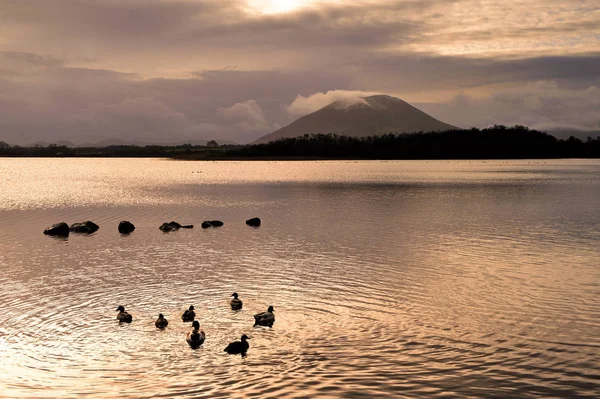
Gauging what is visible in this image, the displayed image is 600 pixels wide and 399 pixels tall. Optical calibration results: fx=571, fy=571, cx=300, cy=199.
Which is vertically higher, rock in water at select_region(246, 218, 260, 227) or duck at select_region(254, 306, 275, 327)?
rock in water at select_region(246, 218, 260, 227)

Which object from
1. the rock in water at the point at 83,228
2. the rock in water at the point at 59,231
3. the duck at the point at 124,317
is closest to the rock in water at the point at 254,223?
the rock in water at the point at 83,228

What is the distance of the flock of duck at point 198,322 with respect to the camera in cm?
2247

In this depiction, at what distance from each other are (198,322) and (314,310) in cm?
604

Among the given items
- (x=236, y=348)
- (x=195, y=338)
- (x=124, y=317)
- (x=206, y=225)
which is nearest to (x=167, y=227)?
(x=206, y=225)

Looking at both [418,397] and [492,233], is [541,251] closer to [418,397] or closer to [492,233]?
[492,233]

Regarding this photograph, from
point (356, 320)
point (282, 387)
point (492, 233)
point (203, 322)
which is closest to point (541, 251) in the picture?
point (492, 233)

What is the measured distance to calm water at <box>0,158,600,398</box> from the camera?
64.9 feet

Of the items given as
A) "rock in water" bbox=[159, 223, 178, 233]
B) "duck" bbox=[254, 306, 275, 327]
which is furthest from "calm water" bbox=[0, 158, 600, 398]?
"rock in water" bbox=[159, 223, 178, 233]

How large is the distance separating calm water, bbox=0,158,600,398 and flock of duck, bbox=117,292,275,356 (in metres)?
0.42

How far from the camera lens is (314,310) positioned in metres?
28.4

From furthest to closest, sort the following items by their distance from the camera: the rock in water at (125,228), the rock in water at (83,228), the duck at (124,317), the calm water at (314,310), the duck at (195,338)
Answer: the rock in water at (125,228)
the rock in water at (83,228)
the duck at (124,317)
the duck at (195,338)
the calm water at (314,310)

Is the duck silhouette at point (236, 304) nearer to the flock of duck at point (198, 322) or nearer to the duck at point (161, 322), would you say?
the flock of duck at point (198, 322)

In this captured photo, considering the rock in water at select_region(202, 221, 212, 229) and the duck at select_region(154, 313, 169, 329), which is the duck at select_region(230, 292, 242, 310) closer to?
the duck at select_region(154, 313, 169, 329)

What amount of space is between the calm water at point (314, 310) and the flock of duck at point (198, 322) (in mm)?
421
